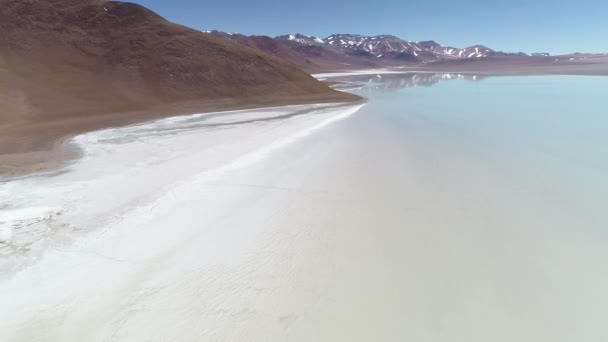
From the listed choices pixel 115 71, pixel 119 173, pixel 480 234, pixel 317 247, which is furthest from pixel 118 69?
pixel 480 234

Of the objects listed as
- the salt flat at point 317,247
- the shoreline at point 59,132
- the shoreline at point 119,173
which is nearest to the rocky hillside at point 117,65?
the shoreline at point 59,132

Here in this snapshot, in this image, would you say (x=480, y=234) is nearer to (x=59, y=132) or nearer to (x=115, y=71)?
(x=59, y=132)

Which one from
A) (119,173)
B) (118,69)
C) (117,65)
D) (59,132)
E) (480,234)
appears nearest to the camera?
(480,234)

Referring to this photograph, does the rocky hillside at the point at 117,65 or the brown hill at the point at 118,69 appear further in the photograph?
the rocky hillside at the point at 117,65

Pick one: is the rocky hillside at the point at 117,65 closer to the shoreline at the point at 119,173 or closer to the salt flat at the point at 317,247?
the shoreline at the point at 119,173

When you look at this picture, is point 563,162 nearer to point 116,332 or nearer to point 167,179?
point 167,179

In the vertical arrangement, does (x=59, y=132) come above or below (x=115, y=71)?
below

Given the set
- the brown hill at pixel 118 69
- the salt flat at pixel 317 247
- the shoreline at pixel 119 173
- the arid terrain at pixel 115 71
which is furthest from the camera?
the brown hill at pixel 118 69

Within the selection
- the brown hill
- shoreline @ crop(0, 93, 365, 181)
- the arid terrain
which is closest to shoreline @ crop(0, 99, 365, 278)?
shoreline @ crop(0, 93, 365, 181)

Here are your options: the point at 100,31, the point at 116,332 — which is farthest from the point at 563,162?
the point at 100,31
